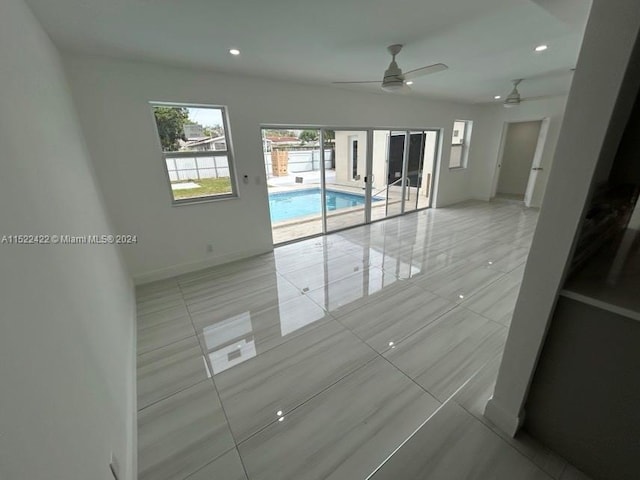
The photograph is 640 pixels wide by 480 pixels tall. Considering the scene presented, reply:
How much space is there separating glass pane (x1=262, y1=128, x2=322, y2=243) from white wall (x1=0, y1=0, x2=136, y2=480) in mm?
2475

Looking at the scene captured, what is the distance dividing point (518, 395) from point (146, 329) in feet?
9.89

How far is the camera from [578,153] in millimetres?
967

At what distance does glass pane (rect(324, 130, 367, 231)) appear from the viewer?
5.02m

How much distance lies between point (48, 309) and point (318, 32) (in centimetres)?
266

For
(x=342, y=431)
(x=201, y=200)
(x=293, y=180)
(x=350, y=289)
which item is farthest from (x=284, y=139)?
(x=342, y=431)

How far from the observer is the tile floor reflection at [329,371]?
138 cm

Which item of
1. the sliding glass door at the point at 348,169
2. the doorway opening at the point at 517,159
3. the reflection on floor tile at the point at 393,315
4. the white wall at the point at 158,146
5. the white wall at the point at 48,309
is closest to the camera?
the white wall at the point at 48,309

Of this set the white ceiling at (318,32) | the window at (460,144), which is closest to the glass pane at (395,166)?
the window at (460,144)

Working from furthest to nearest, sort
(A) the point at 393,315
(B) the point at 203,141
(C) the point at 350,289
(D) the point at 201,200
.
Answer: (D) the point at 201,200 → (B) the point at 203,141 → (C) the point at 350,289 → (A) the point at 393,315

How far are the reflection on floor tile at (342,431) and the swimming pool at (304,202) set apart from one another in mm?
5386

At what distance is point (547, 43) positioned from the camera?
263 centimetres

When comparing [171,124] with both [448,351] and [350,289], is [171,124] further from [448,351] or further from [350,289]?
[448,351]

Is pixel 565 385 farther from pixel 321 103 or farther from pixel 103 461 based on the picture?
pixel 321 103

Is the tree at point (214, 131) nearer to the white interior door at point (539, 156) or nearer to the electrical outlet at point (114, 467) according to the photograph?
the electrical outlet at point (114, 467)
